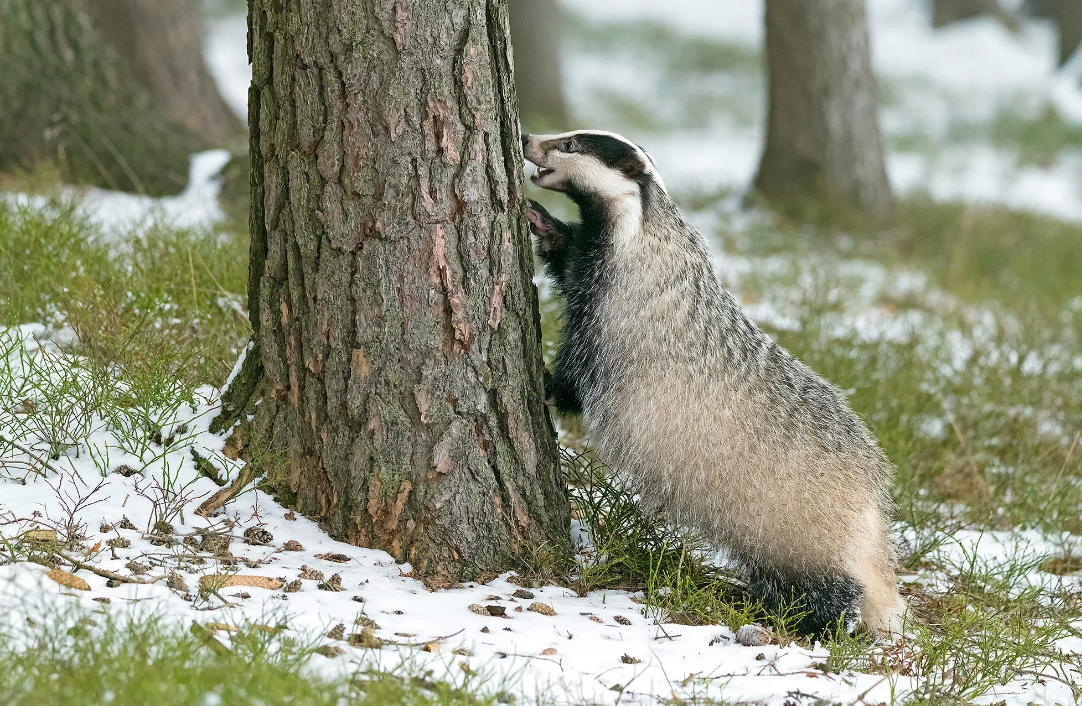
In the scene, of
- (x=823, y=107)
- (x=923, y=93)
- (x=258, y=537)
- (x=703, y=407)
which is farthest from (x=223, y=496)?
(x=923, y=93)

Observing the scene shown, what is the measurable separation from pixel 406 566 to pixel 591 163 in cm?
147

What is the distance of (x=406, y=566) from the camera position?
10.4 ft

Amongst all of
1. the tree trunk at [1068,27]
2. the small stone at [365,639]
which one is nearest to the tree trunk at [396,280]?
the small stone at [365,639]

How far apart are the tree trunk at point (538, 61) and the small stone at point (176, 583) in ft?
34.4

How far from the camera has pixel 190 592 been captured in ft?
8.93

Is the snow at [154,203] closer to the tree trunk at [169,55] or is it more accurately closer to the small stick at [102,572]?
the tree trunk at [169,55]

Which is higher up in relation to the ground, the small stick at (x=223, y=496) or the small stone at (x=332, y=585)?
the small stick at (x=223, y=496)

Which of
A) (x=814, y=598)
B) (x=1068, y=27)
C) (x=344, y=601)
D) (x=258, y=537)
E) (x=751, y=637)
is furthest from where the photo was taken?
(x=1068, y=27)

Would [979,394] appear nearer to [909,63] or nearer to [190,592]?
[190,592]

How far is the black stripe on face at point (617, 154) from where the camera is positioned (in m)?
3.55

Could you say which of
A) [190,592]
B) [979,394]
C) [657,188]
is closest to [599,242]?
[657,188]

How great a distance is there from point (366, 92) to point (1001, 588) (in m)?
2.67

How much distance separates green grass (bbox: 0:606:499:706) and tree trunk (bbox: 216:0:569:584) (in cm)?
75

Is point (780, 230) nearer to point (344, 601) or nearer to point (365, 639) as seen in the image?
point (344, 601)
